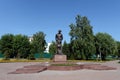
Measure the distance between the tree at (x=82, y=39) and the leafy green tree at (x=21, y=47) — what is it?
50.8ft

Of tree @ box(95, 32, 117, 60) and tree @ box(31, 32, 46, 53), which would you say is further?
tree @ box(31, 32, 46, 53)

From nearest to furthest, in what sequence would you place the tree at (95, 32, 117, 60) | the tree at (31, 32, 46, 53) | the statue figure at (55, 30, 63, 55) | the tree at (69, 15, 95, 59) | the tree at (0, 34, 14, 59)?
the statue figure at (55, 30, 63, 55), the tree at (69, 15, 95, 59), the tree at (95, 32, 117, 60), the tree at (0, 34, 14, 59), the tree at (31, 32, 46, 53)

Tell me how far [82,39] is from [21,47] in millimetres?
18739

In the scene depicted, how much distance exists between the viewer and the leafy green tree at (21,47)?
62844 mm

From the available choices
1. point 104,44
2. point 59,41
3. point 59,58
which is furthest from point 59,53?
point 104,44

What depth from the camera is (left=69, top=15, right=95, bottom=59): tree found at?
52.1 meters

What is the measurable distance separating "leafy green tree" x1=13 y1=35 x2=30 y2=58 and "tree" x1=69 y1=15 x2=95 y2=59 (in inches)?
610

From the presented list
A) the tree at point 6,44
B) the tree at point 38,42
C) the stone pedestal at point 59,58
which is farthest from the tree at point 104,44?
the stone pedestal at point 59,58

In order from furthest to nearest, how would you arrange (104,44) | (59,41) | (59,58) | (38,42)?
1. (38,42)
2. (104,44)
3. (59,41)
4. (59,58)

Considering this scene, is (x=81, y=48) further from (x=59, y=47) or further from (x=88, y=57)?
(x=59, y=47)

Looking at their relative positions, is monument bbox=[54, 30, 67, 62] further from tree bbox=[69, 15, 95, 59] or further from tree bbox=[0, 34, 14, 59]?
tree bbox=[0, 34, 14, 59]

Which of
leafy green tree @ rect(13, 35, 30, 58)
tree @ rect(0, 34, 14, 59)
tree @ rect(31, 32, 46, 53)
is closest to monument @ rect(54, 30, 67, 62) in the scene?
tree @ rect(31, 32, 46, 53)

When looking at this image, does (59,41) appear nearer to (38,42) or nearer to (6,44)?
(38,42)

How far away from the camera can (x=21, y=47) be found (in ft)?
206
